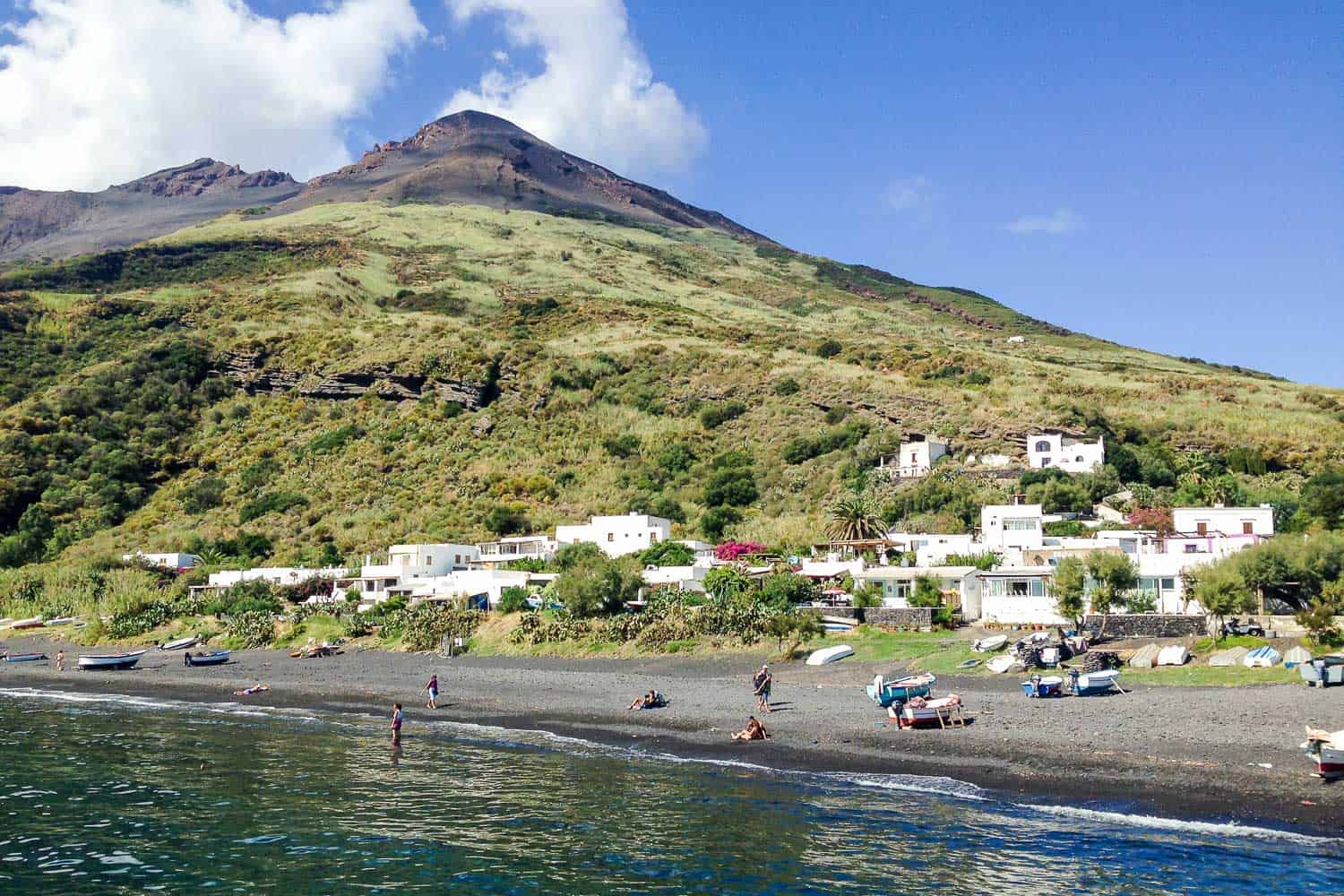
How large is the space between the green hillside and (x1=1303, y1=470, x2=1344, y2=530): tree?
15.2 ft

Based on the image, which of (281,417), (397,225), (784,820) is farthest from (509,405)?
(397,225)

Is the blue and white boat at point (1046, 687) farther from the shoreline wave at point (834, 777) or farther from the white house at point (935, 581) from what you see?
the white house at point (935, 581)

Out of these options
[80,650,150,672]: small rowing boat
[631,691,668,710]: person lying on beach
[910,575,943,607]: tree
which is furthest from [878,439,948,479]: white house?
[80,650,150,672]: small rowing boat

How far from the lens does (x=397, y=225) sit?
19350cm

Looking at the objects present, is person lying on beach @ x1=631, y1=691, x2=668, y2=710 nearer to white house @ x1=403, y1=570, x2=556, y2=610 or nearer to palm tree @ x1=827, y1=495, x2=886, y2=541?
white house @ x1=403, y1=570, x2=556, y2=610

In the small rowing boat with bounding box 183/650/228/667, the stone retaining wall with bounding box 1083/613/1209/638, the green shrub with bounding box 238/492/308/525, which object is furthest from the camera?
the green shrub with bounding box 238/492/308/525

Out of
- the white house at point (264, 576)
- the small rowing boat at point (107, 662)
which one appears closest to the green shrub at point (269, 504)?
the white house at point (264, 576)

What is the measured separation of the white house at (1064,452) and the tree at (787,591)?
117 ft

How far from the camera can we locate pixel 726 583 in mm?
47250

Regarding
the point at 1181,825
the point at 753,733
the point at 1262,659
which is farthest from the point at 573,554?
the point at 1181,825

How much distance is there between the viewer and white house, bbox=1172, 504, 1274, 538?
51.3 m

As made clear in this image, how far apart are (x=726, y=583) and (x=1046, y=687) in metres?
21.1

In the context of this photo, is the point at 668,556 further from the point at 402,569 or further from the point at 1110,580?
the point at 1110,580

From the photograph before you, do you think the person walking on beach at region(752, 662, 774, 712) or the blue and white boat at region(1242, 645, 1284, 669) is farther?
the person walking on beach at region(752, 662, 774, 712)
